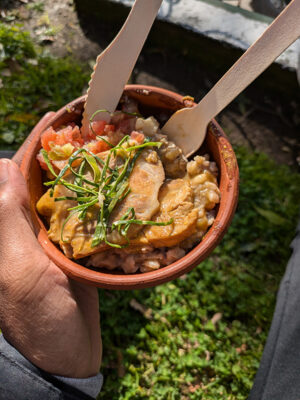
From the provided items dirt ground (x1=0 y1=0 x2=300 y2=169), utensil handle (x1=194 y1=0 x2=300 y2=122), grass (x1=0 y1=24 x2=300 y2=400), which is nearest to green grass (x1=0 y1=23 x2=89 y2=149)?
grass (x1=0 y1=24 x2=300 y2=400)

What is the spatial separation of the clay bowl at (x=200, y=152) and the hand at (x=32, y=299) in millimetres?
82

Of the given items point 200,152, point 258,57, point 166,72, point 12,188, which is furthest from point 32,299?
point 166,72

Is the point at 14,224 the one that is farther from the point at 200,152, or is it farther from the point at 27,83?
the point at 27,83

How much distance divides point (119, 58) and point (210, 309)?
216 centimetres

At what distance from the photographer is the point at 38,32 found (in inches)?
162

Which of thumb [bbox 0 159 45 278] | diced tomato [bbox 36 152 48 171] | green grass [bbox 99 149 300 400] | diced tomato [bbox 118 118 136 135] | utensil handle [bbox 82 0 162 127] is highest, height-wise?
utensil handle [bbox 82 0 162 127]

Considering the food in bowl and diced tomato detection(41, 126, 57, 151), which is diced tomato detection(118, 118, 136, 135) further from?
diced tomato detection(41, 126, 57, 151)

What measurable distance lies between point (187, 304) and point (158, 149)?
1723mm

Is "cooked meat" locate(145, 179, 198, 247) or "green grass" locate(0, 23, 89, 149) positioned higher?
"cooked meat" locate(145, 179, 198, 247)

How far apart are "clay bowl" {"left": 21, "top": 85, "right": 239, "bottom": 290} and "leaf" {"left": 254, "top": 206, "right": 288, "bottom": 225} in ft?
5.09

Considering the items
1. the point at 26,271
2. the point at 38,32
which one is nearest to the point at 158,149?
the point at 26,271

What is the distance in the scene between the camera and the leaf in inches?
137

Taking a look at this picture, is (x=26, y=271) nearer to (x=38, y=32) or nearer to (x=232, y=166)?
(x=232, y=166)

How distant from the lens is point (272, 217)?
11.5 feet
